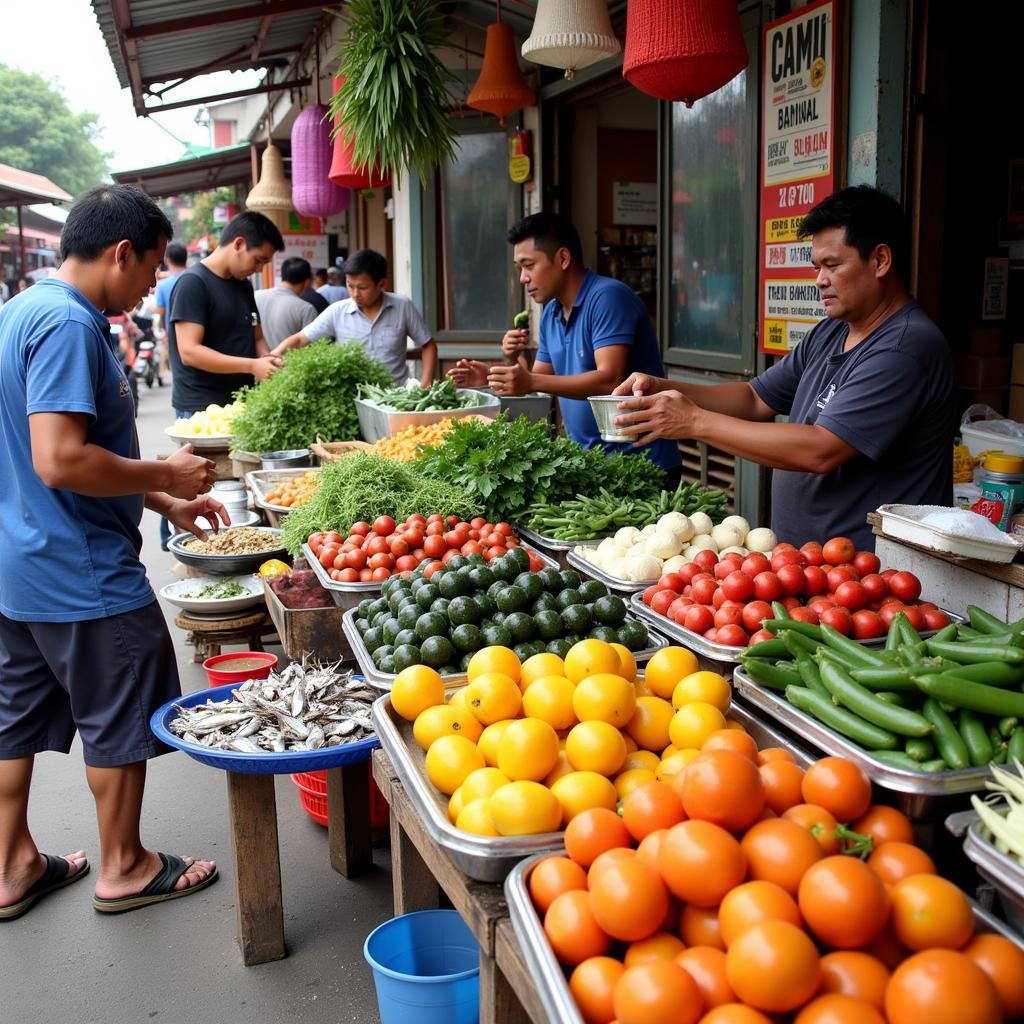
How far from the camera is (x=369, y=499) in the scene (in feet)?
13.2

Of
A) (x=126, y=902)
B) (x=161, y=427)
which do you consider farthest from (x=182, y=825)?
(x=161, y=427)

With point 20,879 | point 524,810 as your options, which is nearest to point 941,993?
point 524,810

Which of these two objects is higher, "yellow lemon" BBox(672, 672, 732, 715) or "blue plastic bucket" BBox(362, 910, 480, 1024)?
"yellow lemon" BBox(672, 672, 732, 715)

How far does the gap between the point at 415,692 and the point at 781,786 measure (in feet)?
2.87

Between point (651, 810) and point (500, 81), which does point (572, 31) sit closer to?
point (500, 81)

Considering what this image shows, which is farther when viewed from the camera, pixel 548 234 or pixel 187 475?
pixel 548 234

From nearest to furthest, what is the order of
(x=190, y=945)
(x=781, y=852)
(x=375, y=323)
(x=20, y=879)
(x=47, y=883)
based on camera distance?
(x=781, y=852) < (x=190, y=945) < (x=20, y=879) < (x=47, y=883) < (x=375, y=323)

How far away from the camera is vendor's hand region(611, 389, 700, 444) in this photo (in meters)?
3.10

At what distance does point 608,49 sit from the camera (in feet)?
15.3

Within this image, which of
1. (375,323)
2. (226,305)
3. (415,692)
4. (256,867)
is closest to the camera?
(415,692)

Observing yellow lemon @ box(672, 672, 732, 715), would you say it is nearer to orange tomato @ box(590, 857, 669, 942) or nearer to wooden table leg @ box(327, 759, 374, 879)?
orange tomato @ box(590, 857, 669, 942)

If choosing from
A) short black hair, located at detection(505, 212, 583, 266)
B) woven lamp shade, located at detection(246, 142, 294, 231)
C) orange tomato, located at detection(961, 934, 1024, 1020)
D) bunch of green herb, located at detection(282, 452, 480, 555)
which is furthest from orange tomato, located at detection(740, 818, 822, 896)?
woven lamp shade, located at detection(246, 142, 294, 231)

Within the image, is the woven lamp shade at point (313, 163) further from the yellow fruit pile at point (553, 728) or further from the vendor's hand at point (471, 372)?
the yellow fruit pile at point (553, 728)

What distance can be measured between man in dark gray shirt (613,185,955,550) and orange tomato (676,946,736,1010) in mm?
1901
